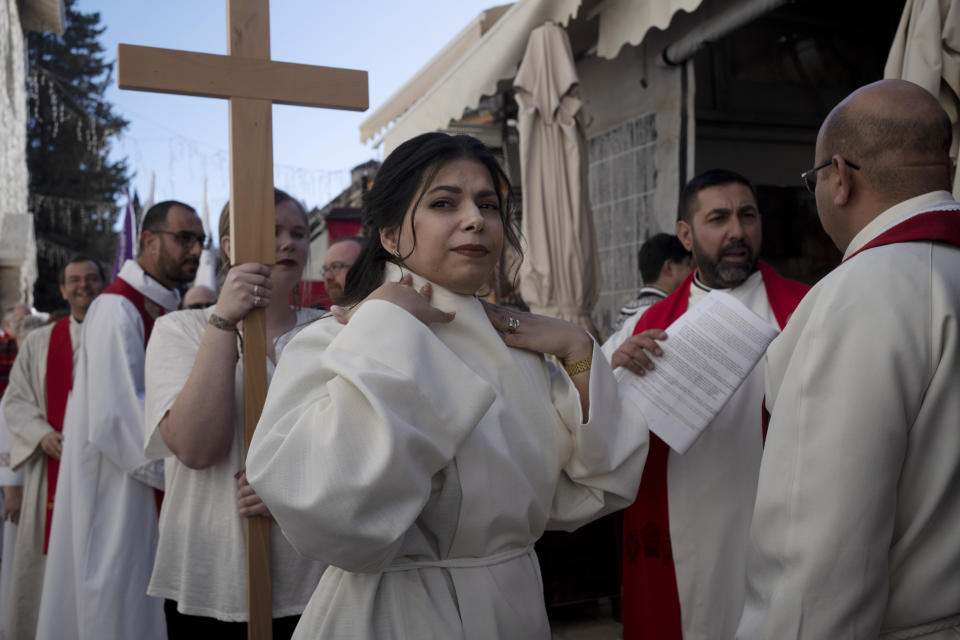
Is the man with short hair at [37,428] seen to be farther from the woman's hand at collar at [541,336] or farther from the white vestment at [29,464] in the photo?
the woman's hand at collar at [541,336]

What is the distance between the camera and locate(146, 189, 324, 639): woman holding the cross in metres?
2.25

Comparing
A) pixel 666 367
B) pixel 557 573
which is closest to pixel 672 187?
pixel 557 573

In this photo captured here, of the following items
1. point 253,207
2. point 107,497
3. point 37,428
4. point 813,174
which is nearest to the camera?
point 813,174

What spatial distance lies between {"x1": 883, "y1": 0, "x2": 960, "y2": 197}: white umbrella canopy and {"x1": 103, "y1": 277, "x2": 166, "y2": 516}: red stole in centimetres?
325

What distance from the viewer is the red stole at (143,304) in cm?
348

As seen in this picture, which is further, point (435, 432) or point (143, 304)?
point (143, 304)

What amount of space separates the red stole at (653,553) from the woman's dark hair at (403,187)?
4.56 feet

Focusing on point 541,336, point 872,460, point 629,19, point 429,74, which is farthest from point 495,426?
point 429,74

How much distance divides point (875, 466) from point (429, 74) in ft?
22.5

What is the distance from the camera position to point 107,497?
339cm

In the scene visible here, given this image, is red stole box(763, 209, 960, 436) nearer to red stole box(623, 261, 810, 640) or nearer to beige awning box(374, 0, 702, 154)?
red stole box(623, 261, 810, 640)

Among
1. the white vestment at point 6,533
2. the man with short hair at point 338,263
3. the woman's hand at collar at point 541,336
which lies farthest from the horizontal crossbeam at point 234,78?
the white vestment at point 6,533

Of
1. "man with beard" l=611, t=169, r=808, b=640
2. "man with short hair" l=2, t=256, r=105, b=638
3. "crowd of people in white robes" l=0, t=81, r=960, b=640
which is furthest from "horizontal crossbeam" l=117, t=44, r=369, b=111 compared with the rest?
"man with short hair" l=2, t=256, r=105, b=638

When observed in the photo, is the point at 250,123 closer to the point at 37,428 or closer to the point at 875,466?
the point at 875,466
